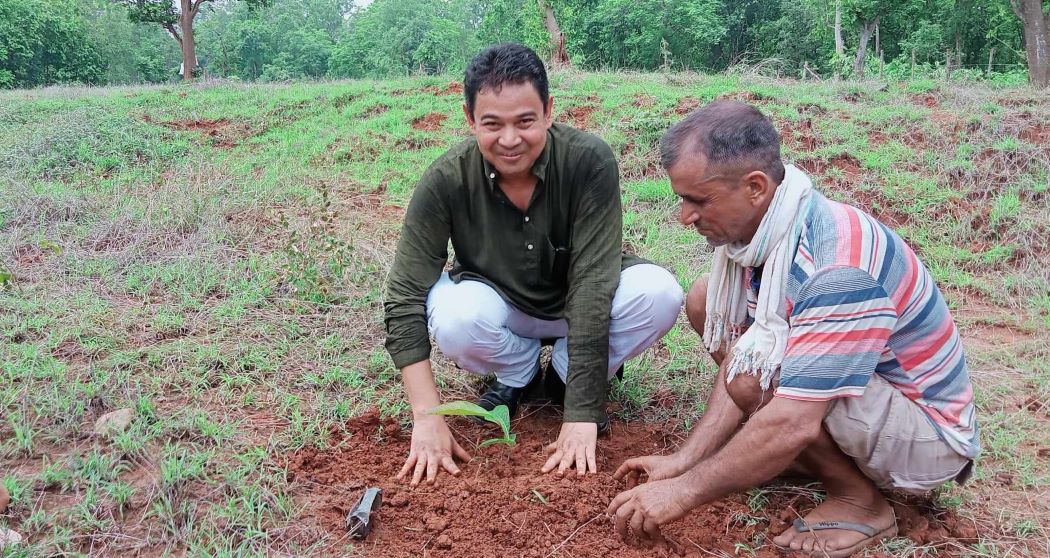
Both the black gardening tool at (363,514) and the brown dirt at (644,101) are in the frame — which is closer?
the black gardening tool at (363,514)

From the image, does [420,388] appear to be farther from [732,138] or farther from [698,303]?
[732,138]

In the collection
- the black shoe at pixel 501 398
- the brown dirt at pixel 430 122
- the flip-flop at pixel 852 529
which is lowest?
the flip-flop at pixel 852 529

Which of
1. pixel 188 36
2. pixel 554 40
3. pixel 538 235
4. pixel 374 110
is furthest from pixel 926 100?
pixel 188 36

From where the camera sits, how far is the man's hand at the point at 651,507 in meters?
1.83

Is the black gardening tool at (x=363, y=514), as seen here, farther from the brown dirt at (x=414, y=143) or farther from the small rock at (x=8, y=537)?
the brown dirt at (x=414, y=143)

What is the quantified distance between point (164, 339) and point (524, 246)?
77.4 inches

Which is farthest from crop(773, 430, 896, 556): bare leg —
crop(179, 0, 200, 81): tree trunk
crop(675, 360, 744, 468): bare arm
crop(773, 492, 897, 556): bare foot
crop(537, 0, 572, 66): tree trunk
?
crop(179, 0, 200, 81): tree trunk

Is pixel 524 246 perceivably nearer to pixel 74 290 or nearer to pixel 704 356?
pixel 704 356

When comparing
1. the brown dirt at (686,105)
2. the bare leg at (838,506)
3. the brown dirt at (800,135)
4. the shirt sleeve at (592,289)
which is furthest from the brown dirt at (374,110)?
the bare leg at (838,506)

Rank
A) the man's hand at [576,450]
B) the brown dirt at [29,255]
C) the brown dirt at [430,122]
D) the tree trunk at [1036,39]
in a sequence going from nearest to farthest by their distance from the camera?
the man's hand at [576,450], the brown dirt at [29,255], the brown dirt at [430,122], the tree trunk at [1036,39]

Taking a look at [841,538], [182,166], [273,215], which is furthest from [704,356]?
[182,166]

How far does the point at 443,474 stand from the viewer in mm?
2381

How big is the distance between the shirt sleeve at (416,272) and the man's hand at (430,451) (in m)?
0.23

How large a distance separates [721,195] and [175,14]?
2554 cm
